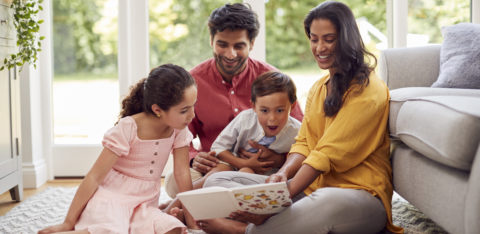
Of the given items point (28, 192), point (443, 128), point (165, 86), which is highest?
point (165, 86)

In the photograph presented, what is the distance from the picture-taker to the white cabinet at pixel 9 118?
87.8 inches

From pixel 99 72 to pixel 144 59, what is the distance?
1.01 feet

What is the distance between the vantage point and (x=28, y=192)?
2.62 metres

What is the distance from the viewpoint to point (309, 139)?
169 centimetres

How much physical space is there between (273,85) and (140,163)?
0.57m

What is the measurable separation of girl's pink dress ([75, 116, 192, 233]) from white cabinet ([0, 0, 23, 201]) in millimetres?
837

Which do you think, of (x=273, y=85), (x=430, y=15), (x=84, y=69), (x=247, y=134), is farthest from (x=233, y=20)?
(x=430, y=15)

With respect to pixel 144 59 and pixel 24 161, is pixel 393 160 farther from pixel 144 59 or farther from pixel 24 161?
pixel 24 161

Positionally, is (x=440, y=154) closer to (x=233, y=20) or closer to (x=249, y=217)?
(x=249, y=217)

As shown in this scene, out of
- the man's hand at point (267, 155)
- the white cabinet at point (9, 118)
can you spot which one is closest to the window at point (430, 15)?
the man's hand at point (267, 155)

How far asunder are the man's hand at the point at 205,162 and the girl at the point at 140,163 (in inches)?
6.4

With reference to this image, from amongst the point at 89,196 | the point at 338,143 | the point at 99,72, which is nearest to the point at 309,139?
the point at 338,143

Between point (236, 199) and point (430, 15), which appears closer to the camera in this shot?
point (236, 199)

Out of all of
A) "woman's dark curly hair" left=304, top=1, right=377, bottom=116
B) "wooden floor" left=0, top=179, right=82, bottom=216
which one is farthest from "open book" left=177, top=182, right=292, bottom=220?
"wooden floor" left=0, top=179, right=82, bottom=216
